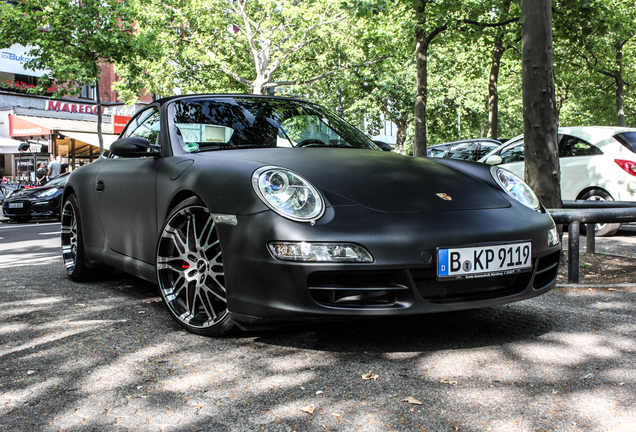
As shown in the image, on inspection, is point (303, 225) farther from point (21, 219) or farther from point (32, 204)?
point (21, 219)

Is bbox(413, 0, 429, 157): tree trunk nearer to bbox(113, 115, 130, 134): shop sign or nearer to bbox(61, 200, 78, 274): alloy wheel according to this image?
bbox(61, 200, 78, 274): alloy wheel

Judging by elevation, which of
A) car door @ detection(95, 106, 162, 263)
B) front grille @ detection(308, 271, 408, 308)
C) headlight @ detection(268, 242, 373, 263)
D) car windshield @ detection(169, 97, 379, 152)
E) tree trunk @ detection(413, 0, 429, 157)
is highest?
tree trunk @ detection(413, 0, 429, 157)

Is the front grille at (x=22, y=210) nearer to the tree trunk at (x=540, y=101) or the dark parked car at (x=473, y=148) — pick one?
the dark parked car at (x=473, y=148)

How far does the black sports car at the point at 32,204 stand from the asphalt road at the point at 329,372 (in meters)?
12.7

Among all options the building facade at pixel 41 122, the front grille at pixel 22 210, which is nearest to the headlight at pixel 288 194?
the front grille at pixel 22 210

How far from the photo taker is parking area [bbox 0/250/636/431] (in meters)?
2.29

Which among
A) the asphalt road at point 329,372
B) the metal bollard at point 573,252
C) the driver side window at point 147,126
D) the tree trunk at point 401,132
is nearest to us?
Result: the asphalt road at point 329,372

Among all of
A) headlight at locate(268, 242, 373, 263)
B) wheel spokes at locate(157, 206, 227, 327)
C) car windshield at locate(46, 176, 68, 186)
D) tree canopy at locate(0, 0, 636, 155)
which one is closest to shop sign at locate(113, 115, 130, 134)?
tree canopy at locate(0, 0, 636, 155)

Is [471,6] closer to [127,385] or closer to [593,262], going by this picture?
[593,262]

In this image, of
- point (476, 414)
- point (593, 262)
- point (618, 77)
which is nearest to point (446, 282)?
point (476, 414)

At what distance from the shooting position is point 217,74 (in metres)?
28.2

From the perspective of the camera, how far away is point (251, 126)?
405 centimetres

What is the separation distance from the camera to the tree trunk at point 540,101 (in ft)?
19.2

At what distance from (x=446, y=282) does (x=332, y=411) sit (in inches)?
35.6
